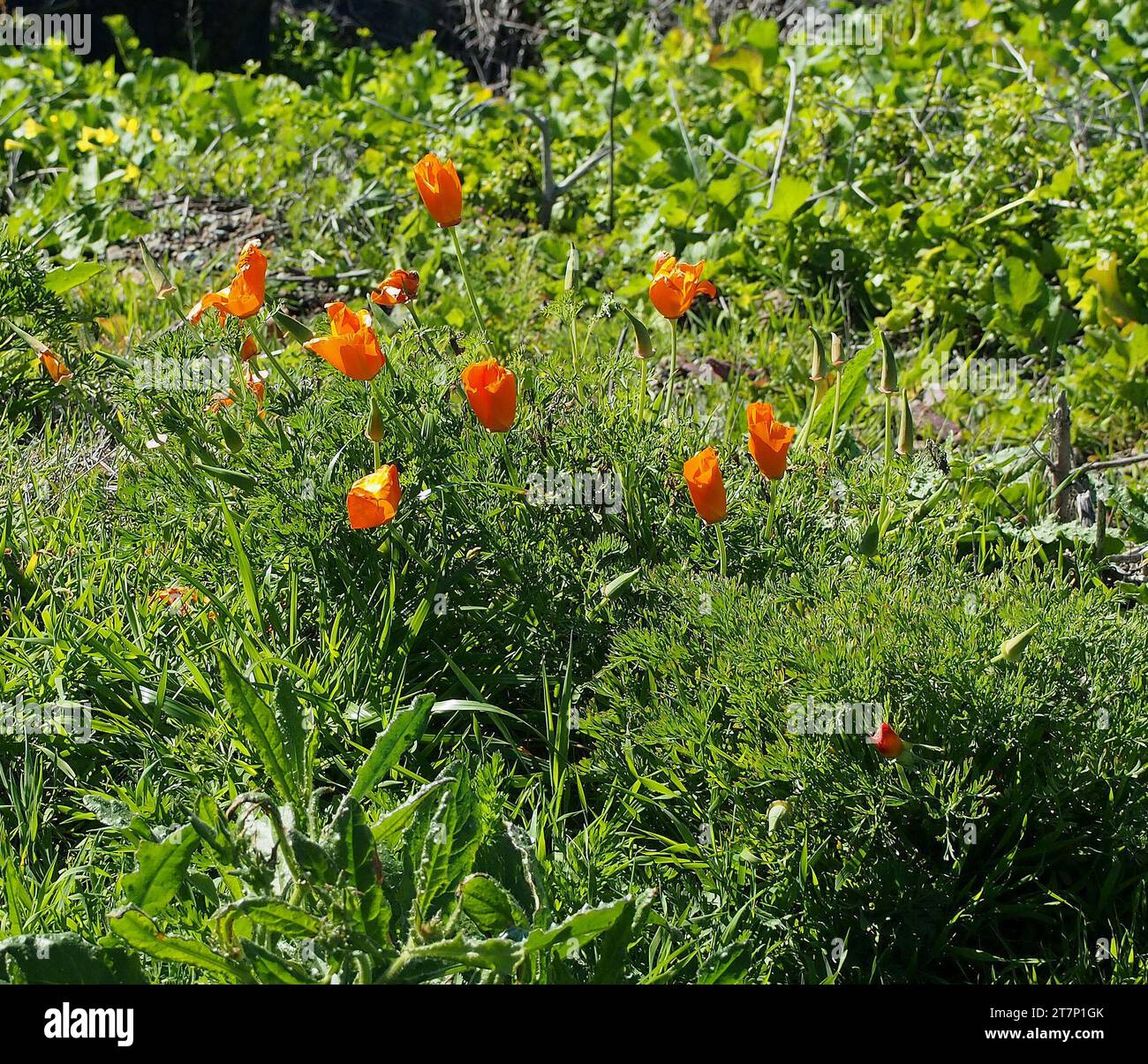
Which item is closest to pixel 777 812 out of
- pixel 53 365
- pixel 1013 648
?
pixel 1013 648

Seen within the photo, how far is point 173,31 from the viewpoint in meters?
6.54

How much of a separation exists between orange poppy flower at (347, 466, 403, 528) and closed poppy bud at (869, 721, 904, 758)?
2.92 feet

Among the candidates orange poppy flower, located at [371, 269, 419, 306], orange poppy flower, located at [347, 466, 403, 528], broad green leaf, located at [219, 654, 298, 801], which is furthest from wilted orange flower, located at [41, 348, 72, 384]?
broad green leaf, located at [219, 654, 298, 801]

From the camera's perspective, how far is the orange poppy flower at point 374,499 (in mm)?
1983

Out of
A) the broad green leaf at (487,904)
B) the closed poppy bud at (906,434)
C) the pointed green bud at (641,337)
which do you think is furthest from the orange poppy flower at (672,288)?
the broad green leaf at (487,904)

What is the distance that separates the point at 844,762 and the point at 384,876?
72 centimetres

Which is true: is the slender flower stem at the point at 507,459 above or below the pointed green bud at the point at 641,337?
below

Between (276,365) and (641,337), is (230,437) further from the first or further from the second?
(641,337)

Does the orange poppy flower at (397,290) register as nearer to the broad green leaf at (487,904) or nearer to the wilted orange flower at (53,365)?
the wilted orange flower at (53,365)

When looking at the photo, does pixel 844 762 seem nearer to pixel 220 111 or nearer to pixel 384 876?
pixel 384 876

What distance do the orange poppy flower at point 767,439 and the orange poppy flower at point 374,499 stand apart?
0.63m

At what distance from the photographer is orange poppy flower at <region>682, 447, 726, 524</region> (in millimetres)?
1988

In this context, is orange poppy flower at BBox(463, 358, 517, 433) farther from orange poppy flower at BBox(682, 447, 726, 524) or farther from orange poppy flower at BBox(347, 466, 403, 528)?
orange poppy flower at BBox(682, 447, 726, 524)
